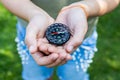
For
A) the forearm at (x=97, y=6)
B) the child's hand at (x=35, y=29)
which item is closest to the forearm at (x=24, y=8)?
the child's hand at (x=35, y=29)

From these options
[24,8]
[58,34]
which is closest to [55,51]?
[58,34]

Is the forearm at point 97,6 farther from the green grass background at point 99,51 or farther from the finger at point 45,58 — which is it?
the green grass background at point 99,51

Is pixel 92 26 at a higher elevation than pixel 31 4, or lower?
lower

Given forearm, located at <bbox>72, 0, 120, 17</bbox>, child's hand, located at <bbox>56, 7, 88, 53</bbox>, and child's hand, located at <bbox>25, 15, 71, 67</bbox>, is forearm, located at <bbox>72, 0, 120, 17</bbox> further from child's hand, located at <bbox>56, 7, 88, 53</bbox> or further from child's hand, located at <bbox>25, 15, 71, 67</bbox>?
child's hand, located at <bbox>25, 15, 71, 67</bbox>

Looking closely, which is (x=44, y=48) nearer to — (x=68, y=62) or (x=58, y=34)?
(x=58, y=34)

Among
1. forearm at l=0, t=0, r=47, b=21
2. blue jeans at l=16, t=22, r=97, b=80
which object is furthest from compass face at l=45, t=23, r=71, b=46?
blue jeans at l=16, t=22, r=97, b=80

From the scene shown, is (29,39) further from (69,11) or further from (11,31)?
(11,31)

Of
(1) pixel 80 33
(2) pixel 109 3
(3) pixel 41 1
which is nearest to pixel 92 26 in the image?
(2) pixel 109 3
